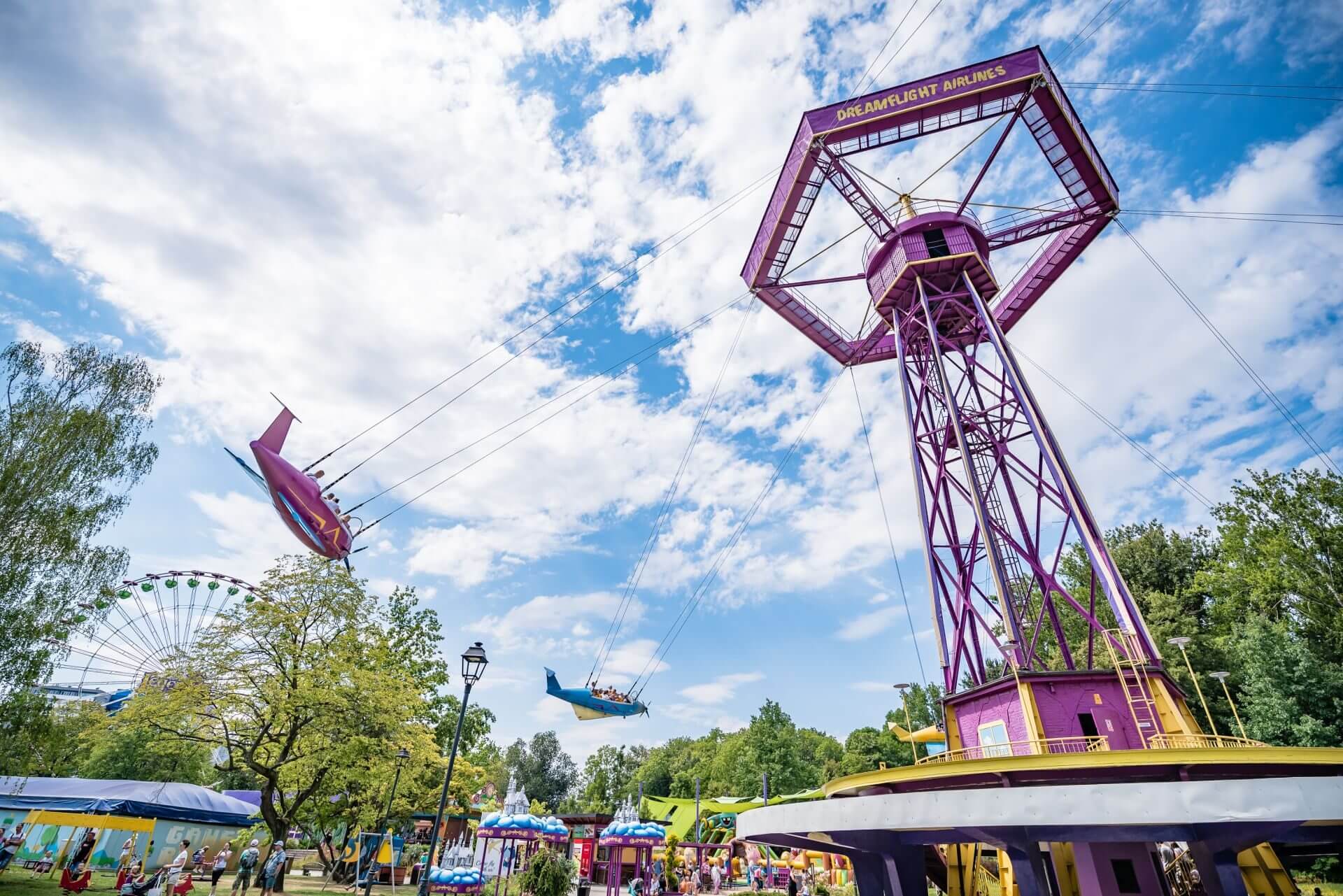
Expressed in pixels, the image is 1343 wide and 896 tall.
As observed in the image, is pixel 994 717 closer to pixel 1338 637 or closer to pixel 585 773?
pixel 1338 637

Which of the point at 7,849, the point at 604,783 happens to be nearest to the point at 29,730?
the point at 7,849

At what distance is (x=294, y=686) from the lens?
2245cm

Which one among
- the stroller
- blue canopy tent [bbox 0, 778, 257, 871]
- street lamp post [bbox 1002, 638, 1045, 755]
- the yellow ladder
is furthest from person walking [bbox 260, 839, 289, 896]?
the yellow ladder

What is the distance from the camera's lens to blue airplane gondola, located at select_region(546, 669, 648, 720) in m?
20.5

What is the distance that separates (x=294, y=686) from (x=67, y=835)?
2194 cm

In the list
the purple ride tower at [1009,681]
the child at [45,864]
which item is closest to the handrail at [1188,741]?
the purple ride tower at [1009,681]

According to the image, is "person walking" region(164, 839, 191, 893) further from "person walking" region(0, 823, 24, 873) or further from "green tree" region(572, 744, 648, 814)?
"green tree" region(572, 744, 648, 814)

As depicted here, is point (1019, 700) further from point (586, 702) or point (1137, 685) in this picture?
point (586, 702)

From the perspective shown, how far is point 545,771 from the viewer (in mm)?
83312

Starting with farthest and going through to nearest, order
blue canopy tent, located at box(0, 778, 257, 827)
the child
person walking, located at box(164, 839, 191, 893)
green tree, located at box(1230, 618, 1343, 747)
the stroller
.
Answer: the child, blue canopy tent, located at box(0, 778, 257, 827), green tree, located at box(1230, 618, 1343, 747), person walking, located at box(164, 839, 191, 893), the stroller

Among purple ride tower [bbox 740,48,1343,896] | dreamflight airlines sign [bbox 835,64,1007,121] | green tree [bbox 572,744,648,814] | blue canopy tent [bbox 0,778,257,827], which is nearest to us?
purple ride tower [bbox 740,48,1343,896]

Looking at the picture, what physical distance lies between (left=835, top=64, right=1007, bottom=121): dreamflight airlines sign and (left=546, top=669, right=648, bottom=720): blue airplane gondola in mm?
20811

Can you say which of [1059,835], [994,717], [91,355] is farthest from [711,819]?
[91,355]

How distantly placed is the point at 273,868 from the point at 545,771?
70912 mm
